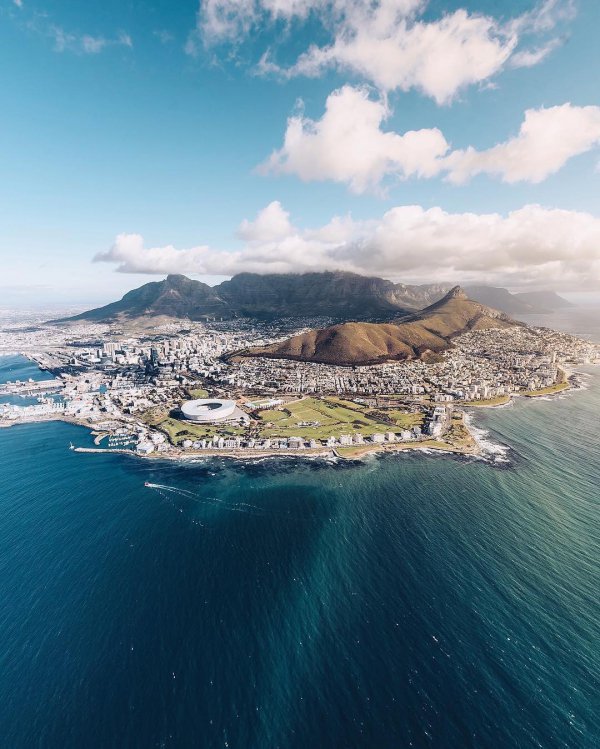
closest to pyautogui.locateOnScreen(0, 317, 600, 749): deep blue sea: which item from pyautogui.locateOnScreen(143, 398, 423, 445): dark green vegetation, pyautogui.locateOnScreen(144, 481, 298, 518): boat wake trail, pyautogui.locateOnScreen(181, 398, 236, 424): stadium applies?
pyautogui.locateOnScreen(144, 481, 298, 518): boat wake trail

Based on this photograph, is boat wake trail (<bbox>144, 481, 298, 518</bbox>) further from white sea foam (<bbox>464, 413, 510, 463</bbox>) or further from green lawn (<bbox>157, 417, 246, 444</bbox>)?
white sea foam (<bbox>464, 413, 510, 463</bbox>)

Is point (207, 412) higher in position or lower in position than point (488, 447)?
higher

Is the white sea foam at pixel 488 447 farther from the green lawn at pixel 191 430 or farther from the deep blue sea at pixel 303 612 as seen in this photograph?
the green lawn at pixel 191 430

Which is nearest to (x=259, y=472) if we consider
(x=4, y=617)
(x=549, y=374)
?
(x=4, y=617)

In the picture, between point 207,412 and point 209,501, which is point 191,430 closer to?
point 207,412

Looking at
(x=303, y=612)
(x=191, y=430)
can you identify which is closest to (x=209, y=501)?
(x=303, y=612)

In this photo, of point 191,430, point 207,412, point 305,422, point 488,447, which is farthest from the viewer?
point 207,412

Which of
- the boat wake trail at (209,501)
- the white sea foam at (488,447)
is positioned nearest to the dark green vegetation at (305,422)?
the white sea foam at (488,447)

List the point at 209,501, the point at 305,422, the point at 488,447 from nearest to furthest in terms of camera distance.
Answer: the point at 209,501
the point at 488,447
the point at 305,422
